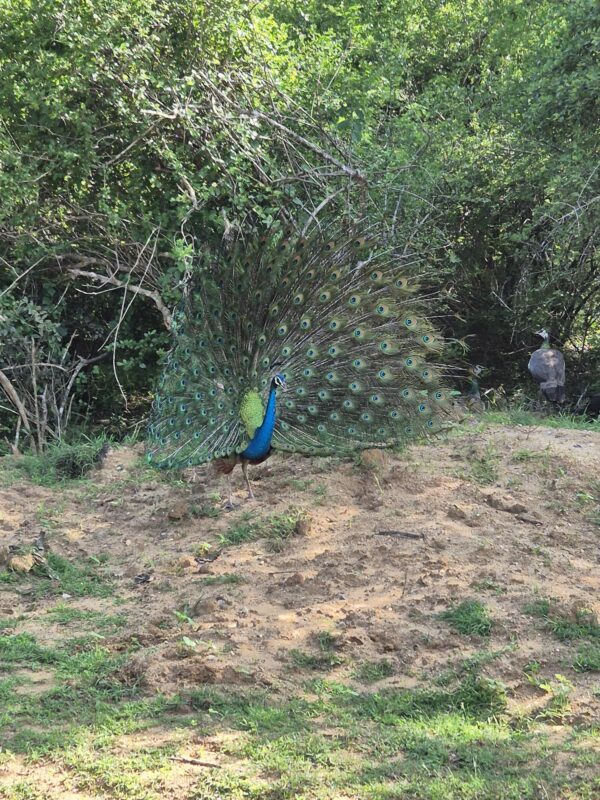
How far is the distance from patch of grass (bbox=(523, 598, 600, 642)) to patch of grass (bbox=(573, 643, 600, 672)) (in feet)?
0.39

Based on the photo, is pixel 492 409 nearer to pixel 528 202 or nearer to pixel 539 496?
pixel 528 202

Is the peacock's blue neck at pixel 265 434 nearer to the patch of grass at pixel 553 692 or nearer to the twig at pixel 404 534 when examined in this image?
the twig at pixel 404 534

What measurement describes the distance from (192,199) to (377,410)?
3.20m

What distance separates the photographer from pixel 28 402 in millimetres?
9711

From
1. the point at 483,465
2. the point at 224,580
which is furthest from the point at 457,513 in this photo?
the point at 224,580

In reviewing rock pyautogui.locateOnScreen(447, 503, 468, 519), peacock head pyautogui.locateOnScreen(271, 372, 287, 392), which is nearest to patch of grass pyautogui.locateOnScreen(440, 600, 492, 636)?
→ rock pyautogui.locateOnScreen(447, 503, 468, 519)

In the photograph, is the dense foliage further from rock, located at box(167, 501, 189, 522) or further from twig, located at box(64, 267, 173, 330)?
rock, located at box(167, 501, 189, 522)

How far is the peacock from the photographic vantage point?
266 inches

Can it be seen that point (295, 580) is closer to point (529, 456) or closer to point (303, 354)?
point (303, 354)

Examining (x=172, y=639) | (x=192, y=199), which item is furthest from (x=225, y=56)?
(x=172, y=639)

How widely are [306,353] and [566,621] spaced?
10.1ft

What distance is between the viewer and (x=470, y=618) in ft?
15.5

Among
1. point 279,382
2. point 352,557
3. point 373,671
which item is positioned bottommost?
point 373,671

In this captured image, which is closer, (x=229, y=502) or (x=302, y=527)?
(x=302, y=527)
